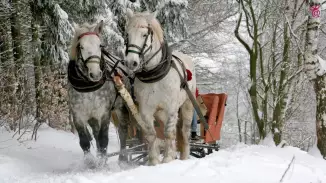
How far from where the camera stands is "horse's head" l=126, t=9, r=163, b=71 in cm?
498

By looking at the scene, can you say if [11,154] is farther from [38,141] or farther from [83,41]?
[83,41]

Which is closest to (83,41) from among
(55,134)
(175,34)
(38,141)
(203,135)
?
(203,135)

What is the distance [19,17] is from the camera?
37.6 feet

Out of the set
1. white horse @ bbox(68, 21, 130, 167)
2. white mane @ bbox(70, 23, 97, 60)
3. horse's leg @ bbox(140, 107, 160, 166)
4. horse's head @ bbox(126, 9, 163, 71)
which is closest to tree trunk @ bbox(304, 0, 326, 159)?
horse's head @ bbox(126, 9, 163, 71)

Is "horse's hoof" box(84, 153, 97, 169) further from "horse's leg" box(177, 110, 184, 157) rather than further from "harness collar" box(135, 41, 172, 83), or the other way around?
"horse's leg" box(177, 110, 184, 157)

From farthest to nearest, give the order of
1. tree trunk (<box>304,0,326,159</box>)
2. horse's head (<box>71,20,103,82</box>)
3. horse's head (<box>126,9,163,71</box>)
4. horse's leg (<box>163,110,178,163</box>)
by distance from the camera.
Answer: tree trunk (<box>304,0,326,159</box>)
horse's leg (<box>163,110,178,163</box>)
horse's head (<box>71,20,103,82</box>)
horse's head (<box>126,9,163,71</box>)

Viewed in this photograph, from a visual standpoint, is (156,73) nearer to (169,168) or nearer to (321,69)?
(169,168)

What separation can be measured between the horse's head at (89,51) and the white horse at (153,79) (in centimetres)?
43

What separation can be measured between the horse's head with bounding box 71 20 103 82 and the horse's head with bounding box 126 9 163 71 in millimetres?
431

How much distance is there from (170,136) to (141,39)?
1412 mm

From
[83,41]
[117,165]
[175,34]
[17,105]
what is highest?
[175,34]

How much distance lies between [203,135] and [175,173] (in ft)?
10.1

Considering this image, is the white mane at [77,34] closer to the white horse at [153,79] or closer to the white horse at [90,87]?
the white horse at [90,87]

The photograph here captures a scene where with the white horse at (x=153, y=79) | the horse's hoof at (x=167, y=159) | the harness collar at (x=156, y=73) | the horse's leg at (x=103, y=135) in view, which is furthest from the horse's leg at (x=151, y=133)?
the horse's leg at (x=103, y=135)
